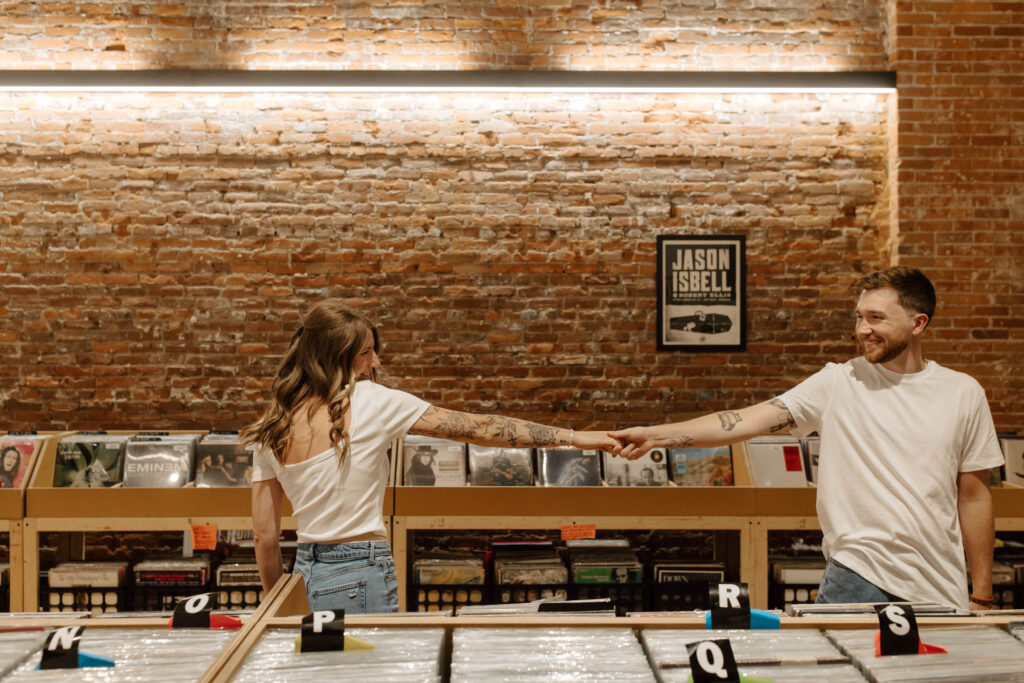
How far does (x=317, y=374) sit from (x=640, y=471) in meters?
2.17

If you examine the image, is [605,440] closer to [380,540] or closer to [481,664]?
[380,540]

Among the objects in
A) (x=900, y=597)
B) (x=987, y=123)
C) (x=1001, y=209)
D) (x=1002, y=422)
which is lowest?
(x=900, y=597)

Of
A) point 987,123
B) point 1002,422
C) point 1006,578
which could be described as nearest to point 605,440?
point 1006,578

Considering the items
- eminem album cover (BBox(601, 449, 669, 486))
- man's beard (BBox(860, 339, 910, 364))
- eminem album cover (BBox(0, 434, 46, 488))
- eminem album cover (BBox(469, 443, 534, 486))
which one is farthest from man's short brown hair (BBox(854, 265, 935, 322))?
eminem album cover (BBox(0, 434, 46, 488))

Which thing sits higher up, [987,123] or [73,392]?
[987,123]

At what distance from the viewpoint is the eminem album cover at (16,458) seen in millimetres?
3988

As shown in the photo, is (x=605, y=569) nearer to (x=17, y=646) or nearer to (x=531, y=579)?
(x=531, y=579)

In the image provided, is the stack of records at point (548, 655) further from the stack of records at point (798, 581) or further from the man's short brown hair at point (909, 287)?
the stack of records at point (798, 581)

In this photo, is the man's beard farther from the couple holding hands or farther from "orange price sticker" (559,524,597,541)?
"orange price sticker" (559,524,597,541)

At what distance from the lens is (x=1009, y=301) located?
193 inches

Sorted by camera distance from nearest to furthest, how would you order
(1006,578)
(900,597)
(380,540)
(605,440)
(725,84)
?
(900,597)
(380,540)
(605,440)
(1006,578)
(725,84)

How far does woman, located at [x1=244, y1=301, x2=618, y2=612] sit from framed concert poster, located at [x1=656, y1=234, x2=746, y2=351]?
2805 mm

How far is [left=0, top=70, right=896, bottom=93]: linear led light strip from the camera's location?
4742mm

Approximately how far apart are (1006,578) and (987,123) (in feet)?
8.85
